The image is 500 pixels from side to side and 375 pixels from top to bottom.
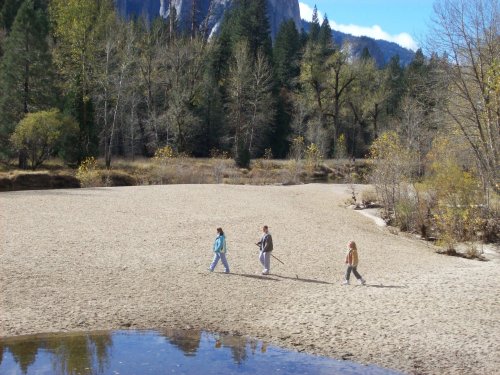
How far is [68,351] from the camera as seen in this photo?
38.1 ft

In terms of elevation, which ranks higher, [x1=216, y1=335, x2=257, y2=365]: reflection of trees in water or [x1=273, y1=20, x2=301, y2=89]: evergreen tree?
[x1=273, y1=20, x2=301, y2=89]: evergreen tree

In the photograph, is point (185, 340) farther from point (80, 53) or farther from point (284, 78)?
point (284, 78)

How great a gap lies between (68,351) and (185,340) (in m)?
2.47

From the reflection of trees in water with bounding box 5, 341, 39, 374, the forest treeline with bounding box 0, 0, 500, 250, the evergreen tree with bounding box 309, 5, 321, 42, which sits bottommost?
the reflection of trees in water with bounding box 5, 341, 39, 374

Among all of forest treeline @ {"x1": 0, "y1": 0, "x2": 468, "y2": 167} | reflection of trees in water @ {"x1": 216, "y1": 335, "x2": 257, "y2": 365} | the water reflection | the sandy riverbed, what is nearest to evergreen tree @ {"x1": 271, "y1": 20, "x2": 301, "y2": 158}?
forest treeline @ {"x1": 0, "y1": 0, "x2": 468, "y2": 167}

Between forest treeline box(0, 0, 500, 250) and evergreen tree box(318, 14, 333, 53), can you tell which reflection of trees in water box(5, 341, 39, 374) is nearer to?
forest treeline box(0, 0, 500, 250)

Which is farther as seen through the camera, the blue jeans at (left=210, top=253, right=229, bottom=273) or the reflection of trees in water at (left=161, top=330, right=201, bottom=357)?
the blue jeans at (left=210, top=253, right=229, bottom=273)

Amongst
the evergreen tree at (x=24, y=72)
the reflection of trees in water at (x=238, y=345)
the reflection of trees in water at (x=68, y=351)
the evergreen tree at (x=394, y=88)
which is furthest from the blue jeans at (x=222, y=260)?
the evergreen tree at (x=394, y=88)

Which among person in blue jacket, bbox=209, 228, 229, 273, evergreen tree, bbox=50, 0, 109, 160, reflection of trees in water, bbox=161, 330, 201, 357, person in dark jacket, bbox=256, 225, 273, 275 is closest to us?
reflection of trees in water, bbox=161, 330, 201, 357

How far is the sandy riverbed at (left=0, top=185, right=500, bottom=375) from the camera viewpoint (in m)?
12.6

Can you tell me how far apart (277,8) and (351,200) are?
168m

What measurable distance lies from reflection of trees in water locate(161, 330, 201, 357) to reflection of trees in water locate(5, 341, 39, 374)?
2748 mm

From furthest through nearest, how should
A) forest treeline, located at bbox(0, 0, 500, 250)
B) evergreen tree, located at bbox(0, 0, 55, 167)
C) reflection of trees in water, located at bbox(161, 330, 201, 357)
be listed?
evergreen tree, located at bbox(0, 0, 55, 167) → forest treeline, located at bbox(0, 0, 500, 250) → reflection of trees in water, located at bbox(161, 330, 201, 357)

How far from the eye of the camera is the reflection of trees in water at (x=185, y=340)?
12.1 metres
